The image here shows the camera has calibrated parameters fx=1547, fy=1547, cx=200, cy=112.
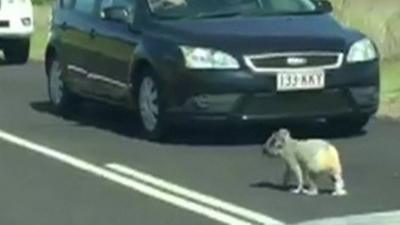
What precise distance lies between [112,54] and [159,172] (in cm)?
313

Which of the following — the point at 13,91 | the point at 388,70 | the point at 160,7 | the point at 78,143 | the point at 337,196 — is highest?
the point at 337,196

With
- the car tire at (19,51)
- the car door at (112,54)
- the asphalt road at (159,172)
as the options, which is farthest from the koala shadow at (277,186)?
the car tire at (19,51)

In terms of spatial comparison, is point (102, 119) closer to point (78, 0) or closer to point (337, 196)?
point (78, 0)

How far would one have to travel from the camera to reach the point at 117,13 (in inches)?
555

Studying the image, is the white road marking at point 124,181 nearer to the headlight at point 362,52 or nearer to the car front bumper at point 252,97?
the car front bumper at point 252,97

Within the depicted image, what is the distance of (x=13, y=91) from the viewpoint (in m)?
18.7

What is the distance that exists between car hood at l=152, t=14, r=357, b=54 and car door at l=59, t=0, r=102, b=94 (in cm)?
170

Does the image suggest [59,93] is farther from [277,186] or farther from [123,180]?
[277,186]

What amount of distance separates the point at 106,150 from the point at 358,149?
81.8 inches

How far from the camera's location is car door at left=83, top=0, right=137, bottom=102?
45.7ft

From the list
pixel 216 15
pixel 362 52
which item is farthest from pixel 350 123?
pixel 216 15

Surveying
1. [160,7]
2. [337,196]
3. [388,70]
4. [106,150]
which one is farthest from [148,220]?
[388,70]

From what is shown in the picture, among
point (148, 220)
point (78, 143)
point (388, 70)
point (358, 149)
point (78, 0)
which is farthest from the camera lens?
point (388, 70)

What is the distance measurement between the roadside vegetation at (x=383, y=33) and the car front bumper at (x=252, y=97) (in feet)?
5.19
